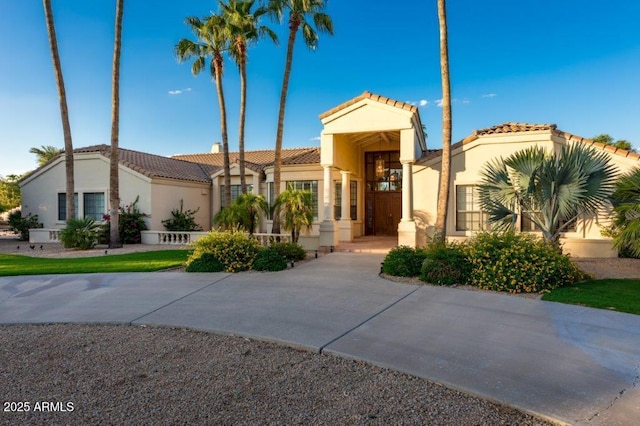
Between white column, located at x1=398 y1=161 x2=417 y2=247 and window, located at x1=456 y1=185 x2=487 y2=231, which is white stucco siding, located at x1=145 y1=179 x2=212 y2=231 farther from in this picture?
window, located at x1=456 y1=185 x2=487 y2=231

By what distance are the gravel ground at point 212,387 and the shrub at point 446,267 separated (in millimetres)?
4678

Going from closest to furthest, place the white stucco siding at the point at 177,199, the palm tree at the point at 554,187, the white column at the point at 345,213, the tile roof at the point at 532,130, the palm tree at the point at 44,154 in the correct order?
the palm tree at the point at 554,187 → the tile roof at the point at 532,130 → the white column at the point at 345,213 → the white stucco siding at the point at 177,199 → the palm tree at the point at 44,154

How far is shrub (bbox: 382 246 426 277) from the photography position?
9.57 meters

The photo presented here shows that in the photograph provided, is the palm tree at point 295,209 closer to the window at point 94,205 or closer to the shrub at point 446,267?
the shrub at point 446,267

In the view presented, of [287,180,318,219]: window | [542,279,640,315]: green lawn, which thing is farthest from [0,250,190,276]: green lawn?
[542,279,640,315]: green lawn

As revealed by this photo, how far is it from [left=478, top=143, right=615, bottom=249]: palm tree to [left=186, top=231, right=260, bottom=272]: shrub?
6851 millimetres

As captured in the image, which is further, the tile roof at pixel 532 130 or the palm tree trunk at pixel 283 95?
the palm tree trunk at pixel 283 95

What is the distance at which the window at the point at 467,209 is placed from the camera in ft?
47.8

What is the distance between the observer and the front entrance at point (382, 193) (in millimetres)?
18844

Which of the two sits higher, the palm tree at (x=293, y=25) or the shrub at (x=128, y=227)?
the palm tree at (x=293, y=25)

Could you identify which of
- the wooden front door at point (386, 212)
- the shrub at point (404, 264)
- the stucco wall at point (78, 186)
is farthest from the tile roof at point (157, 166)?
the shrub at point (404, 264)

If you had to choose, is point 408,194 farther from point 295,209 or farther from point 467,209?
point 295,209

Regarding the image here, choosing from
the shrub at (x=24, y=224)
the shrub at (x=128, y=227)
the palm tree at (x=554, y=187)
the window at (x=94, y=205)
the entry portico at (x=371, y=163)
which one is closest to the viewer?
the palm tree at (x=554, y=187)

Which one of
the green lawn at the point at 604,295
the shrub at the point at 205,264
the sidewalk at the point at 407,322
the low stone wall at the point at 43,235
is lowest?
the sidewalk at the point at 407,322
